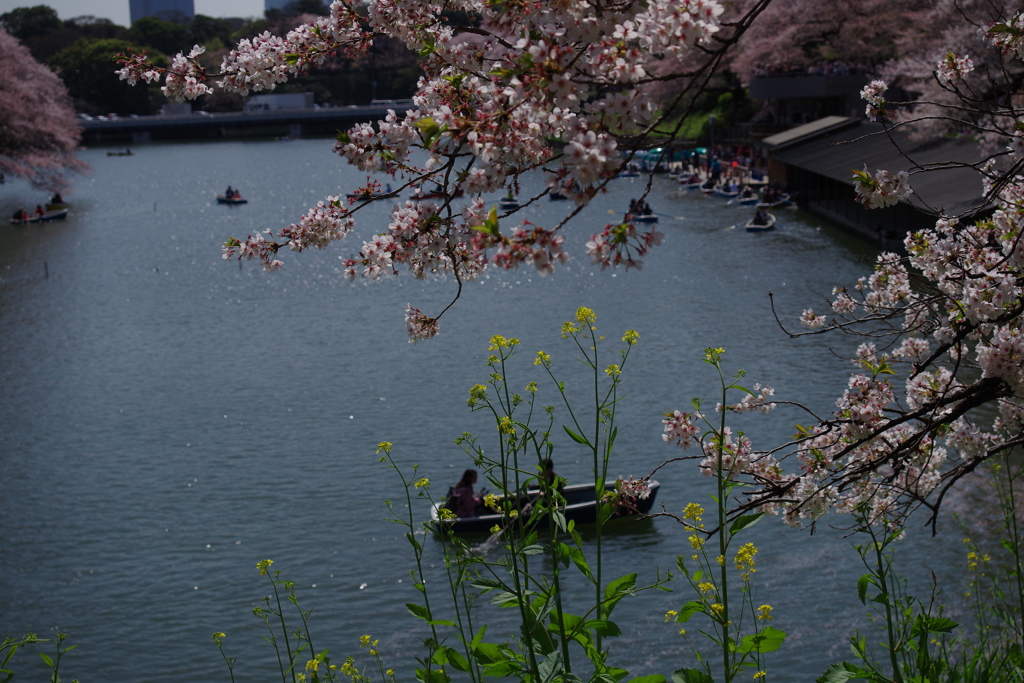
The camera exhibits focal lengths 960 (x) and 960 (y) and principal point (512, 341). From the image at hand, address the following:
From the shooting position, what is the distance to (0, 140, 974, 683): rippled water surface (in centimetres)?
1133

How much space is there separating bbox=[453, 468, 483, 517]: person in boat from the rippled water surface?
855mm

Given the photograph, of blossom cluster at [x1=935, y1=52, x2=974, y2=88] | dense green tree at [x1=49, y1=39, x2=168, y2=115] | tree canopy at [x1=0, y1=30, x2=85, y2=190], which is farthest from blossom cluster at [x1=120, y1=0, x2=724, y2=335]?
dense green tree at [x1=49, y1=39, x2=168, y2=115]

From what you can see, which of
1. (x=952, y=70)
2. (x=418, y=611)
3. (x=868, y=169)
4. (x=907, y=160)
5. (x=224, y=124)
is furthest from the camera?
(x=224, y=124)

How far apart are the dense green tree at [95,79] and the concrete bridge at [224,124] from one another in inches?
200

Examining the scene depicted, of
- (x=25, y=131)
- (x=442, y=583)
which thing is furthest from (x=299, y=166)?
(x=442, y=583)

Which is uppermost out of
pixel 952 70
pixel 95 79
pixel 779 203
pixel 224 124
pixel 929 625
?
pixel 95 79

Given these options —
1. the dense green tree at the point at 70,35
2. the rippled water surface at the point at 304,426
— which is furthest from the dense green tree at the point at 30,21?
the rippled water surface at the point at 304,426

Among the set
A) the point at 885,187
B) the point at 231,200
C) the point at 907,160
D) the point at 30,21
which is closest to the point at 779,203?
the point at 907,160

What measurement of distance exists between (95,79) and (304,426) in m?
111

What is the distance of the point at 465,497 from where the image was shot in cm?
1276

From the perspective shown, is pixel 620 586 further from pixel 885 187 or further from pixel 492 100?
pixel 885 187

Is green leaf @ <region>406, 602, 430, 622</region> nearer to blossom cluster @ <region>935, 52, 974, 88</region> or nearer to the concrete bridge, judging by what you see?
blossom cluster @ <region>935, 52, 974, 88</region>

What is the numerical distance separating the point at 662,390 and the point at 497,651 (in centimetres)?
1475

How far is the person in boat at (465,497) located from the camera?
12523 mm
